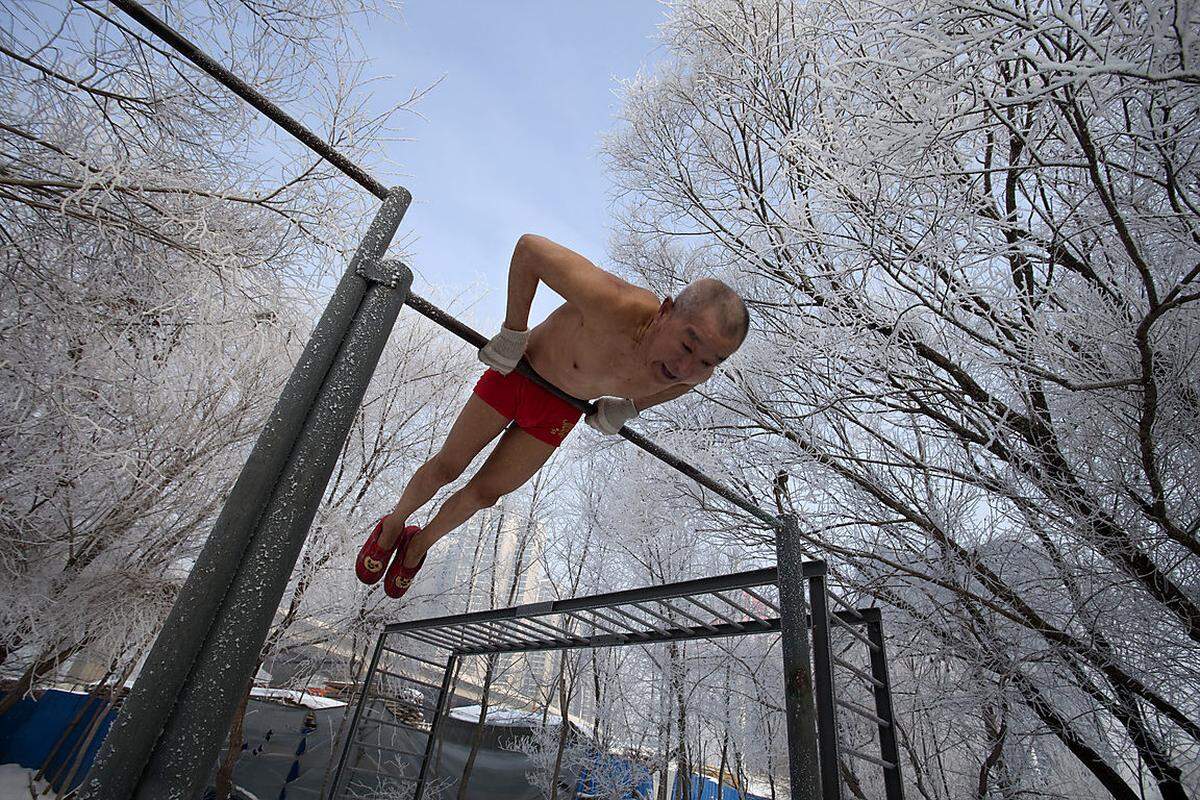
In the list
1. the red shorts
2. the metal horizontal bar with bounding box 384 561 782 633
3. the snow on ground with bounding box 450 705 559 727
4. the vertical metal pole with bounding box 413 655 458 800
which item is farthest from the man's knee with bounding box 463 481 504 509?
the snow on ground with bounding box 450 705 559 727

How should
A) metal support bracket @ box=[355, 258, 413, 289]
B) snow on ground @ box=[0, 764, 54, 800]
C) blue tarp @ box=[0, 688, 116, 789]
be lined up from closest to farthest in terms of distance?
metal support bracket @ box=[355, 258, 413, 289] < snow on ground @ box=[0, 764, 54, 800] < blue tarp @ box=[0, 688, 116, 789]

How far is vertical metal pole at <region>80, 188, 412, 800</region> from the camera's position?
0.79 meters

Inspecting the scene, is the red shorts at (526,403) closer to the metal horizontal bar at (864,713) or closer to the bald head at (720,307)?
the bald head at (720,307)

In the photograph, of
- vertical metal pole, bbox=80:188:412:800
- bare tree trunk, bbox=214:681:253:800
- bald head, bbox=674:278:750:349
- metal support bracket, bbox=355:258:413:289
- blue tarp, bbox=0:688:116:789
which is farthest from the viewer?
blue tarp, bbox=0:688:116:789

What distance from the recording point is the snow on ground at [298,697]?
10113 millimetres

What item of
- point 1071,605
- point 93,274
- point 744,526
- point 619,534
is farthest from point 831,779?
point 619,534

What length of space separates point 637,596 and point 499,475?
87cm

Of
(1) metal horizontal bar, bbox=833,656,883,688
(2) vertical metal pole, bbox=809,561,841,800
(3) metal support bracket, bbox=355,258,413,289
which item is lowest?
(2) vertical metal pole, bbox=809,561,841,800

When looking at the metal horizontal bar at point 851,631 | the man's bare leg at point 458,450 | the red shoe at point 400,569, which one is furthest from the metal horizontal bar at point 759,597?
the red shoe at point 400,569

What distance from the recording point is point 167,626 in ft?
2.75

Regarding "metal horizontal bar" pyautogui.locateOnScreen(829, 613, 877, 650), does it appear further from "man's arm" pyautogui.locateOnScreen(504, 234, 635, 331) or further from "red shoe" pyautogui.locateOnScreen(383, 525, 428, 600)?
"red shoe" pyautogui.locateOnScreen(383, 525, 428, 600)

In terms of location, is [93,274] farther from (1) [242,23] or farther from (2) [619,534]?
(2) [619,534]

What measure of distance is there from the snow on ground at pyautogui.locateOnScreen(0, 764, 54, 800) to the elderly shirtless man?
8.97 meters

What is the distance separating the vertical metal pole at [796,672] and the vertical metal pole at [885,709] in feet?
2.64
